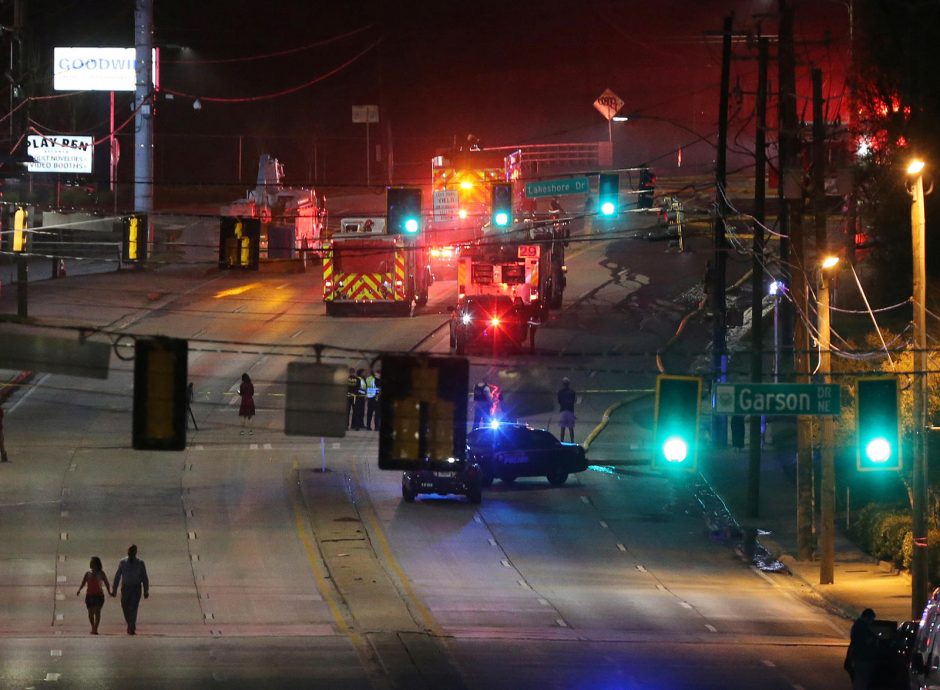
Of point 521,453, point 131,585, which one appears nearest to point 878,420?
point 521,453

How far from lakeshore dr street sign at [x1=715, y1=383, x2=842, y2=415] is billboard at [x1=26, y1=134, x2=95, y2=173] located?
39.5 m

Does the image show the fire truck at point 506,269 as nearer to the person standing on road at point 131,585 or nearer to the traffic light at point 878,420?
the traffic light at point 878,420

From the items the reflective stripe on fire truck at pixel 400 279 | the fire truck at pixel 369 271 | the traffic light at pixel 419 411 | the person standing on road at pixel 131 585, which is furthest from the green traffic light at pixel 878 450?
the reflective stripe on fire truck at pixel 400 279

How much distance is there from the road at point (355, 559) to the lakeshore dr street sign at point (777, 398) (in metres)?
1.34

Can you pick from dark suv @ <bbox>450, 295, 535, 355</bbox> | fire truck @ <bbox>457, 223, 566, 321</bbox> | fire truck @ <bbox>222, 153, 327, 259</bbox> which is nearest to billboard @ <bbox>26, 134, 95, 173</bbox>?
fire truck @ <bbox>222, 153, 327, 259</bbox>

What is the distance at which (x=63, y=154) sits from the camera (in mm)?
57656

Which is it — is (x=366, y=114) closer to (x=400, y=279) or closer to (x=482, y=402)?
(x=400, y=279)

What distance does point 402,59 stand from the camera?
76.5 m

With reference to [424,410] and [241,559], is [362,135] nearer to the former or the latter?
[241,559]

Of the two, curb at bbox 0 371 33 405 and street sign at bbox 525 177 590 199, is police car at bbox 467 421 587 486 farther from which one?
curb at bbox 0 371 33 405

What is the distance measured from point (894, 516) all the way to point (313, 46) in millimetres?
53502

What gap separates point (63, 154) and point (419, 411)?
43.5 m

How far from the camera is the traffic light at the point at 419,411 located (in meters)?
17.7

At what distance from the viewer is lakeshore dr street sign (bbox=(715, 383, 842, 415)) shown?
2298 cm
